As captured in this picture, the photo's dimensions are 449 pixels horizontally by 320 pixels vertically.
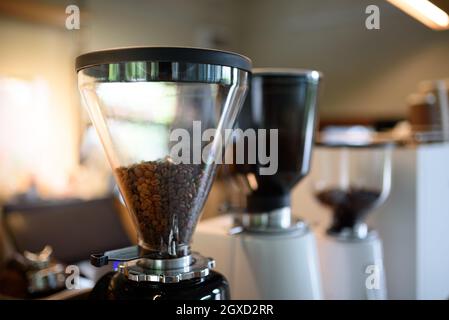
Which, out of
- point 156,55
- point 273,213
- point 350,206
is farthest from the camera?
point 350,206

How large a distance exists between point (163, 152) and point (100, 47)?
0.28 m

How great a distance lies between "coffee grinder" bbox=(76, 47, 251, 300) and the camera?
380mm

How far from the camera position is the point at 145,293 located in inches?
15.2

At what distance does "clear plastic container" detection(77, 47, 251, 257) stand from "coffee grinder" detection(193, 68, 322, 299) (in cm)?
11

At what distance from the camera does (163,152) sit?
0.40 meters

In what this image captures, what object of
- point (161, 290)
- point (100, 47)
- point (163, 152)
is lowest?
point (161, 290)

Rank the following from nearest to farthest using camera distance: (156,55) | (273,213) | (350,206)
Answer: (156,55), (273,213), (350,206)

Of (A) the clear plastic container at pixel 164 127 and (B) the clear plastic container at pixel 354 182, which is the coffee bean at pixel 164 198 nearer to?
(A) the clear plastic container at pixel 164 127

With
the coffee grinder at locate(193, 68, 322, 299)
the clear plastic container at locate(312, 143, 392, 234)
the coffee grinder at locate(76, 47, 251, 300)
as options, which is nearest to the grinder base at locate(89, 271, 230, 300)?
the coffee grinder at locate(76, 47, 251, 300)

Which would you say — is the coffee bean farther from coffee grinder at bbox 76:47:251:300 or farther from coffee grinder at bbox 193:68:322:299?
coffee grinder at bbox 193:68:322:299

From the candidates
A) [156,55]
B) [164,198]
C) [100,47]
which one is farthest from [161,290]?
[100,47]

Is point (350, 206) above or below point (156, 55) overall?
below

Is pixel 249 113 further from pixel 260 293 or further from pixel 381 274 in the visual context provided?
pixel 381 274

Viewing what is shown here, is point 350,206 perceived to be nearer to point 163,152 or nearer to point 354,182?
point 354,182
